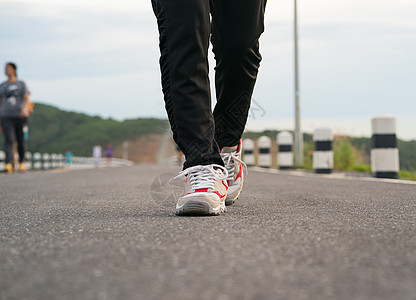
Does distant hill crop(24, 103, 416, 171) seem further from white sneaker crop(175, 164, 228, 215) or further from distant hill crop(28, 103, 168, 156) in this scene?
white sneaker crop(175, 164, 228, 215)

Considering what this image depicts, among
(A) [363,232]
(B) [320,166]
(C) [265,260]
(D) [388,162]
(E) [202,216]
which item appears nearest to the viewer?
(C) [265,260]

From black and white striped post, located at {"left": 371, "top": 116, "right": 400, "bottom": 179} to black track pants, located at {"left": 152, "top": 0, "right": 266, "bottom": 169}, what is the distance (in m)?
4.07

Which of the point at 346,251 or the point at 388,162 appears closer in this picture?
the point at 346,251

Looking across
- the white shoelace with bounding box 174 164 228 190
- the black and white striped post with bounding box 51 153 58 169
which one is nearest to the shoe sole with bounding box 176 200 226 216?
the white shoelace with bounding box 174 164 228 190

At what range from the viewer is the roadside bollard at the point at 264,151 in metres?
12.2

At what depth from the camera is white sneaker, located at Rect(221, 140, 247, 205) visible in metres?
2.83

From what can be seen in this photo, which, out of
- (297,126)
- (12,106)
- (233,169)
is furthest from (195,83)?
(297,126)

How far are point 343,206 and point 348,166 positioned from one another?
848 centimetres

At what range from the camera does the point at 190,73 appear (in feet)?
7.70

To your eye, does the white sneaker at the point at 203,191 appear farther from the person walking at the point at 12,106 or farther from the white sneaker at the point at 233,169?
the person walking at the point at 12,106

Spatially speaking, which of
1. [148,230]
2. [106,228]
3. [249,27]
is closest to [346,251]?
[148,230]

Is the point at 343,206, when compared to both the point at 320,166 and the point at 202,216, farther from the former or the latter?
the point at 320,166

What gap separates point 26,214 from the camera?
2.51 metres

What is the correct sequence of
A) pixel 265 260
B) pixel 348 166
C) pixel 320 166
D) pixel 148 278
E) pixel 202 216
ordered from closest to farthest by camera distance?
pixel 148 278 → pixel 265 260 → pixel 202 216 → pixel 320 166 → pixel 348 166
